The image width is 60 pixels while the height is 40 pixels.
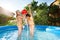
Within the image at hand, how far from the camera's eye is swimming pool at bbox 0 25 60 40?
4703 mm

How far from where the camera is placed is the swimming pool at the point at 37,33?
4703 millimetres

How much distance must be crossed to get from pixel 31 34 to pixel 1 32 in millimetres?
1072

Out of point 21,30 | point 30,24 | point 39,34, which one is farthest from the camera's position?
point 39,34

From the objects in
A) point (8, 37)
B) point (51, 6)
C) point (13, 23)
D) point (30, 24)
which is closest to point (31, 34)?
point (30, 24)

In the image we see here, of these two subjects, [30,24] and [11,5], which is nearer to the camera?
[30,24]

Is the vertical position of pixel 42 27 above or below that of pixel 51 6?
below

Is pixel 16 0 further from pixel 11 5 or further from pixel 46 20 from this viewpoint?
pixel 46 20

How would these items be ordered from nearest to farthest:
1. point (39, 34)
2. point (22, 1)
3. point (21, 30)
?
point (21, 30) < point (39, 34) < point (22, 1)

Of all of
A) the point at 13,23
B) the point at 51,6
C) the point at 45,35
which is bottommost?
the point at 45,35

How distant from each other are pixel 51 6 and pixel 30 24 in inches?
54.5

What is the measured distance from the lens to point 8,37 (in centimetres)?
476

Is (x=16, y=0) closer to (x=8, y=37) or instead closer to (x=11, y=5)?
(x=11, y=5)

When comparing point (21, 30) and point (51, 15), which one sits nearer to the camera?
point (21, 30)

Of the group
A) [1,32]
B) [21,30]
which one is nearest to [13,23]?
[1,32]
